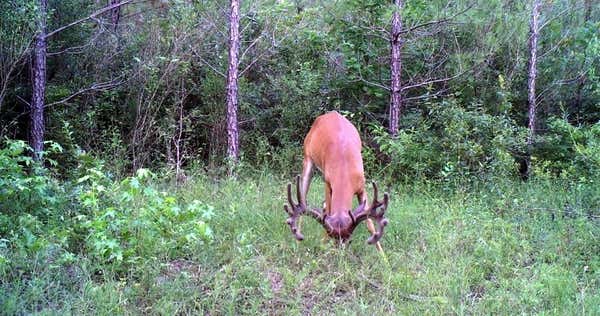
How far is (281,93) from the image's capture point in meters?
10.4

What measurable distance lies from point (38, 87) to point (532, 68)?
741 centimetres

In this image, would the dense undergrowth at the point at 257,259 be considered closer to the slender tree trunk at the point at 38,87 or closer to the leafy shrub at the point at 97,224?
the leafy shrub at the point at 97,224

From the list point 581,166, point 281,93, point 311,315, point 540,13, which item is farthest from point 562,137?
point 311,315

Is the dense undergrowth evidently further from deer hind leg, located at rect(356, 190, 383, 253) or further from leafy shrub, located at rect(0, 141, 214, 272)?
deer hind leg, located at rect(356, 190, 383, 253)

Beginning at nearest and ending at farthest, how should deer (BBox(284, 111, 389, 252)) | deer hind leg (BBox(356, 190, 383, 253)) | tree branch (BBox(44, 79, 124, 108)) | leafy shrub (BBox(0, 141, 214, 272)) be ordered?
leafy shrub (BBox(0, 141, 214, 272)) → deer (BBox(284, 111, 389, 252)) → deer hind leg (BBox(356, 190, 383, 253)) → tree branch (BBox(44, 79, 124, 108))

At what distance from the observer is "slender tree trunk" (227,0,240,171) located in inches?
341

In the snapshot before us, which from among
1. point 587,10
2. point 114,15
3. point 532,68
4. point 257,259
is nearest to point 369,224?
point 257,259

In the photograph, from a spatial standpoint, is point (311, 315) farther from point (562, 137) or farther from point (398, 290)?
point (562, 137)

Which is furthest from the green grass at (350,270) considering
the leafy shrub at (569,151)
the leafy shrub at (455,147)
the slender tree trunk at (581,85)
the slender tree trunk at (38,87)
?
the slender tree trunk at (581,85)

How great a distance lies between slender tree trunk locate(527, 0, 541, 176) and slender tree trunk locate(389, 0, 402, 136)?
2.00 metres

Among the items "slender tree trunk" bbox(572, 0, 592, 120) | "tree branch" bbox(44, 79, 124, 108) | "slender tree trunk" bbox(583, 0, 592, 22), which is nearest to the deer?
"tree branch" bbox(44, 79, 124, 108)

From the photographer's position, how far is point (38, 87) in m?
8.23

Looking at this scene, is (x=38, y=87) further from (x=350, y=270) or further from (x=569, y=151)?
(x=569, y=151)

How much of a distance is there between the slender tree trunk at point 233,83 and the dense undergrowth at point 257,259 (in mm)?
2401
